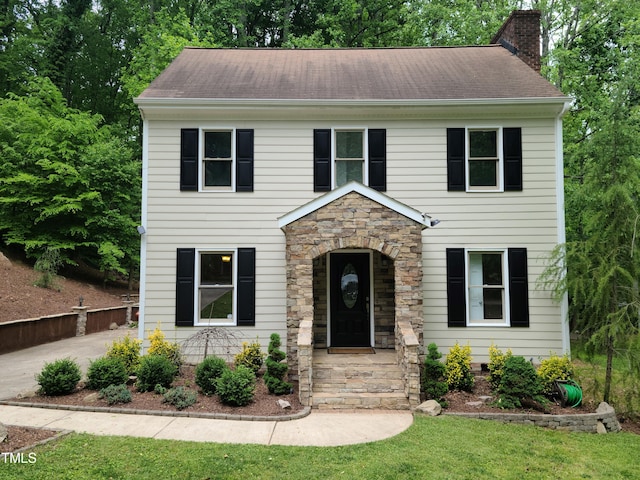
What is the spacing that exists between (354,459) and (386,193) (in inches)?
229

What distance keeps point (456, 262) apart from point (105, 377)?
7.16 metres

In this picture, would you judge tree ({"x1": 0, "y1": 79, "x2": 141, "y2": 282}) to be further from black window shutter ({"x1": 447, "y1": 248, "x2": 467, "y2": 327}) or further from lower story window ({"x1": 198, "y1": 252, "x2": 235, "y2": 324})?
black window shutter ({"x1": 447, "y1": 248, "x2": 467, "y2": 327})

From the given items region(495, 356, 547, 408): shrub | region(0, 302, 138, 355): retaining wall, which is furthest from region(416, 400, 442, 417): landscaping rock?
region(0, 302, 138, 355): retaining wall

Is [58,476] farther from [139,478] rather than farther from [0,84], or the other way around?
[0,84]

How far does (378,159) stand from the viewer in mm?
9445

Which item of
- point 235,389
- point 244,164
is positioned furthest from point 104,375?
point 244,164

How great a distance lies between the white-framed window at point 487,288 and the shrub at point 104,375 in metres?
6.90

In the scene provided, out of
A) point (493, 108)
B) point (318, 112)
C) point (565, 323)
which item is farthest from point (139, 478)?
point (493, 108)

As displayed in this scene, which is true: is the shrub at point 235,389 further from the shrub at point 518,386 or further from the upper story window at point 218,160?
the upper story window at point 218,160

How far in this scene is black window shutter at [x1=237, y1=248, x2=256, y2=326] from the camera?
9.07m

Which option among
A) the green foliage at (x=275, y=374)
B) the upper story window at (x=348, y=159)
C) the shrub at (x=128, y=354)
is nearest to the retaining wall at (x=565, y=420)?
the green foliage at (x=275, y=374)

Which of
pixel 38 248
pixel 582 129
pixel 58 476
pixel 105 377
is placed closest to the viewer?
pixel 58 476

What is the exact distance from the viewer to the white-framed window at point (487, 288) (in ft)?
30.1

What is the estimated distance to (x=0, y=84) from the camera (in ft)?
71.7
